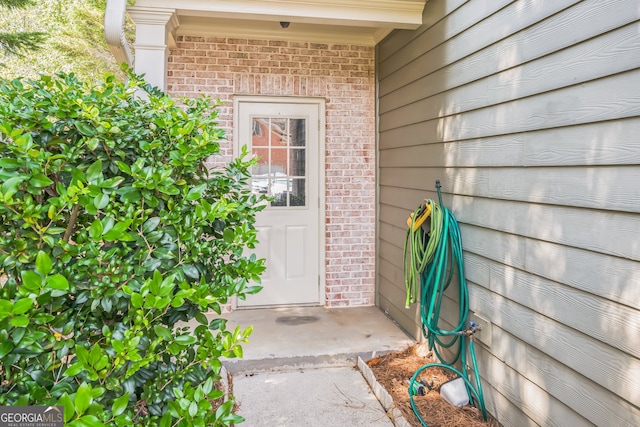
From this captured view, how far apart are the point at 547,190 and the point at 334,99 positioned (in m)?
2.80

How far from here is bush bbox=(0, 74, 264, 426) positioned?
1071 millimetres

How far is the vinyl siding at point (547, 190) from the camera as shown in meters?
1.66

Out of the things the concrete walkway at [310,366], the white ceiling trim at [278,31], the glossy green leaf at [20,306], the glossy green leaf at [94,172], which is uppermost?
the white ceiling trim at [278,31]

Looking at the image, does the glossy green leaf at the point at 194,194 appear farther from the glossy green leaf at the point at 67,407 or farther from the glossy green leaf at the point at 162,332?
the glossy green leaf at the point at 67,407

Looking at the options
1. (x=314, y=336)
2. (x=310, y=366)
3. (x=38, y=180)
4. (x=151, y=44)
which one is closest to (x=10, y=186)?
(x=38, y=180)

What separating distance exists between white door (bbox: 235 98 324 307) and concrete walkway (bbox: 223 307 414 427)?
28 cm

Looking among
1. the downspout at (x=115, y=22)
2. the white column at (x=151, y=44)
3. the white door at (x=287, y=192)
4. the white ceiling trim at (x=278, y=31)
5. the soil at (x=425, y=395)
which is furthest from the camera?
the white door at (x=287, y=192)

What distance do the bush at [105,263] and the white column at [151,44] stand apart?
167 cm

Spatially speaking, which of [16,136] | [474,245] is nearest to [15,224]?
[16,136]

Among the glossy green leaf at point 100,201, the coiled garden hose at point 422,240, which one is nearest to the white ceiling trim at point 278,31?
the coiled garden hose at point 422,240

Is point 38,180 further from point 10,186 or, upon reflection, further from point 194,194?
point 194,194

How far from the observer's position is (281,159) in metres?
4.49

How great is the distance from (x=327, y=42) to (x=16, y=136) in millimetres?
3726

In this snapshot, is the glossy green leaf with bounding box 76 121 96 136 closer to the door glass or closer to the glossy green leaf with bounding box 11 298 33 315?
the glossy green leaf with bounding box 11 298 33 315
